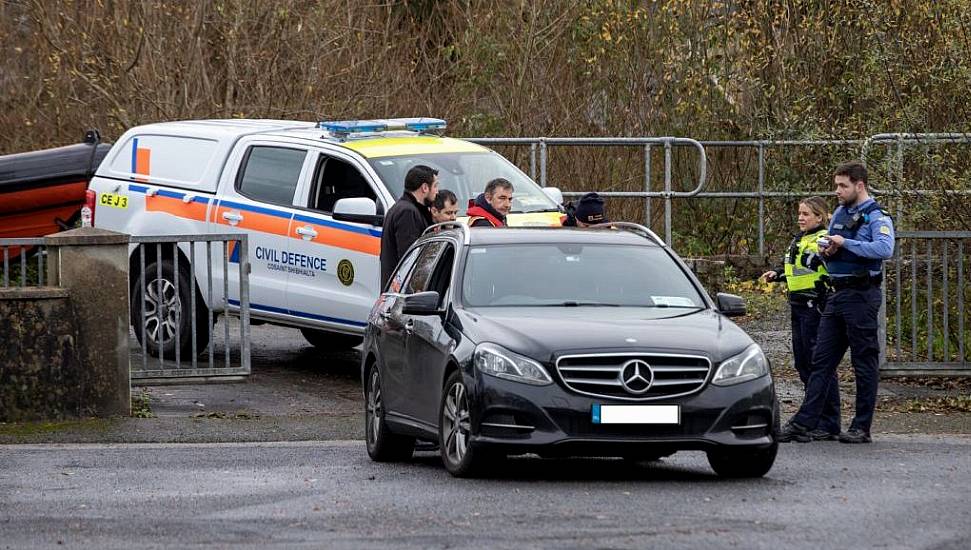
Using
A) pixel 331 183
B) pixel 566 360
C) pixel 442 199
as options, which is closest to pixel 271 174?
pixel 331 183

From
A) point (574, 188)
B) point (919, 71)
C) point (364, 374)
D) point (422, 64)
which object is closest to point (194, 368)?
point (364, 374)

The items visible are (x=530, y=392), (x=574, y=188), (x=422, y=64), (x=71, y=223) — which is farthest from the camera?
(x=422, y=64)

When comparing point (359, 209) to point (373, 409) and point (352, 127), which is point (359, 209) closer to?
point (352, 127)

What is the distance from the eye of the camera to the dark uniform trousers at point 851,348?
12.8 metres

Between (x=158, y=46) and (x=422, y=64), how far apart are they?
4154 mm

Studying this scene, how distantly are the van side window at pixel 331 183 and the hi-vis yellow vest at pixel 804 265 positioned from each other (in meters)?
4.33

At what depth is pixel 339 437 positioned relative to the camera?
13703 mm

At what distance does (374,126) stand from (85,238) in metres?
3.74

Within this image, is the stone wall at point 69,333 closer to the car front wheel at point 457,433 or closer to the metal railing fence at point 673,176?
the car front wheel at point 457,433

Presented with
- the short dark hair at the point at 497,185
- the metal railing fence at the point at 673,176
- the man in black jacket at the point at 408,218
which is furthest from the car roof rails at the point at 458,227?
the metal railing fence at the point at 673,176

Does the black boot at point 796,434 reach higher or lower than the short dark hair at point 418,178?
lower

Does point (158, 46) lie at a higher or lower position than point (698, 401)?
higher

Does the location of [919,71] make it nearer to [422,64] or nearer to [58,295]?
[58,295]

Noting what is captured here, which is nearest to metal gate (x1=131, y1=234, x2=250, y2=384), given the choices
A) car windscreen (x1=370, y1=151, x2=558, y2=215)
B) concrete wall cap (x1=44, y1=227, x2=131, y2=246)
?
concrete wall cap (x1=44, y1=227, x2=131, y2=246)
